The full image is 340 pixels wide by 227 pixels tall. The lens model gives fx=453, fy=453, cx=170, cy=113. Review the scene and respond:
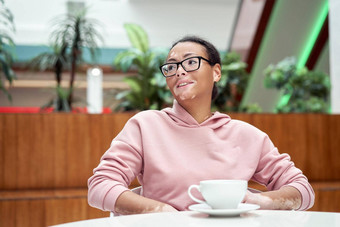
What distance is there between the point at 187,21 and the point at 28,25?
8.17 ft

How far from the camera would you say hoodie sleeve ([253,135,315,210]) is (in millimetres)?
1195

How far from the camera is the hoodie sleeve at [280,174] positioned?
1.20 metres

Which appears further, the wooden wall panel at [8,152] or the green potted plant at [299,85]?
the green potted plant at [299,85]

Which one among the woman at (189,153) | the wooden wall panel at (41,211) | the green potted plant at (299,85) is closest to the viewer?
the woman at (189,153)

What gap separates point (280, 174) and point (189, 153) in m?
0.26

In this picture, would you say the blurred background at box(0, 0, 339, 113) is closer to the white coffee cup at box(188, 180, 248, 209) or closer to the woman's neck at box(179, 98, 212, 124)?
the woman's neck at box(179, 98, 212, 124)

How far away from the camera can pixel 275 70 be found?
3771 millimetres

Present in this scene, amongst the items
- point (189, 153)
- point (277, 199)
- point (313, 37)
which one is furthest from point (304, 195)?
point (313, 37)

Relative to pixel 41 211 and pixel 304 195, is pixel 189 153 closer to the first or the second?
pixel 304 195

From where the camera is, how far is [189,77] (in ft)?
4.32

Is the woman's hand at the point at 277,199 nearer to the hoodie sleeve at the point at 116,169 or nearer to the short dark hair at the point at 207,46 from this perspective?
the hoodie sleeve at the point at 116,169

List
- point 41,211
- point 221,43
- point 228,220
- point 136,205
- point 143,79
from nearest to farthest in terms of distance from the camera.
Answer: point 228,220 → point 136,205 → point 41,211 → point 143,79 → point 221,43

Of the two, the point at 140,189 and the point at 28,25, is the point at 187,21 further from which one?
the point at 140,189

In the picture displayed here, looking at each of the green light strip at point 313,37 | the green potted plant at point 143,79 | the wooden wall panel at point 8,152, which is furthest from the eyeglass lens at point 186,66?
the green light strip at point 313,37
